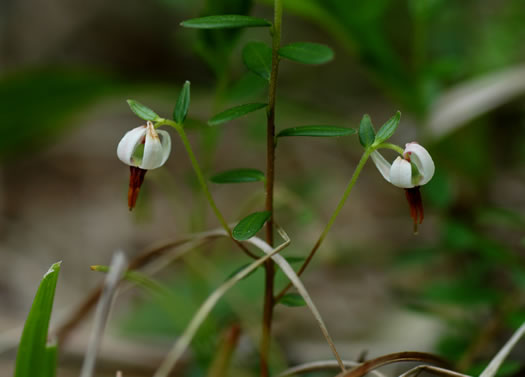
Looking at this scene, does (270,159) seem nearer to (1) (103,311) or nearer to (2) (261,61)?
(2) (261,61)

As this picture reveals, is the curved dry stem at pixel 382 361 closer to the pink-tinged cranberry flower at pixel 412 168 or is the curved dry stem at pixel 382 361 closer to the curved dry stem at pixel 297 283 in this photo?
the curved dry stem at pixel 297 283

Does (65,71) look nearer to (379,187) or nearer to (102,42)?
(379,187)

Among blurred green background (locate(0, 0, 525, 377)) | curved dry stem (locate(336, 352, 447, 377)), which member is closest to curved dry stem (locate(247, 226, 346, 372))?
curved dry stem (locate(336, 352, 447, 377))

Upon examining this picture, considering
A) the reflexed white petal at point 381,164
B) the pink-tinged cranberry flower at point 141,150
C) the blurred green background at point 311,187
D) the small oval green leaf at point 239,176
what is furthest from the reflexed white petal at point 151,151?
the blurred green background at point 311,187

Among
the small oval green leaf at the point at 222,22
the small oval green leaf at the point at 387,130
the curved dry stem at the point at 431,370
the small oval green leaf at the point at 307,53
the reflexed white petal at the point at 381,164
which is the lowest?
the curved dry stem at the point at 431,370

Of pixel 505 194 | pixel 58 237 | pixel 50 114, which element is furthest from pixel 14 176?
pixel 505 194

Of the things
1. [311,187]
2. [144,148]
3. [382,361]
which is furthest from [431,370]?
[311,187]

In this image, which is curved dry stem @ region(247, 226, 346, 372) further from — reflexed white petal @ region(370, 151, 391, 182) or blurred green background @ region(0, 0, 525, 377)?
blurred green background @ region(0, 0, 525, 377)
